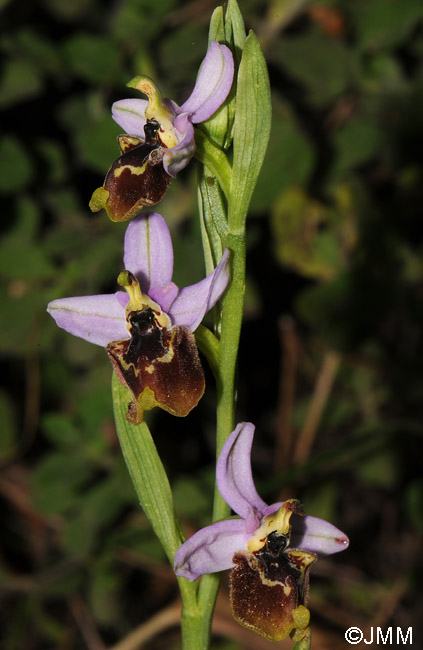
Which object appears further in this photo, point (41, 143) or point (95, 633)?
point (95, 633)

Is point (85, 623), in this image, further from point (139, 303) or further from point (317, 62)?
point (317, 62)

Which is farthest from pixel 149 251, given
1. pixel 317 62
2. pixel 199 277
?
pixel 317 62

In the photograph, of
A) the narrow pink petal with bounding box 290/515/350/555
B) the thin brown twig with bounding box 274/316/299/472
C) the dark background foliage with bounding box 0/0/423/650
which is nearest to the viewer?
the narrow pink petal with bounding box 290/515/350/555

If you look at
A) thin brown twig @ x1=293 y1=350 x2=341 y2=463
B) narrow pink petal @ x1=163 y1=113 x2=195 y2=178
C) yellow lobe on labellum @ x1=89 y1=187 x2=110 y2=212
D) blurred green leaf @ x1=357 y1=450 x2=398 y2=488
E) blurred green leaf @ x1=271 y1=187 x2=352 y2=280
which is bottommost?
blurred green leaf @ x1=357 y1=450 x2=398 y2=488

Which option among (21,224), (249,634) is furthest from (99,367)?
(249,634)

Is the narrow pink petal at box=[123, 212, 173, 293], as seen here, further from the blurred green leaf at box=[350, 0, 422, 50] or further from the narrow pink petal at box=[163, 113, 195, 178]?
the blurred green leaf at box=[350, 0, 422, 50]

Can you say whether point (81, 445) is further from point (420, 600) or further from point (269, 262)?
point (420, 600)

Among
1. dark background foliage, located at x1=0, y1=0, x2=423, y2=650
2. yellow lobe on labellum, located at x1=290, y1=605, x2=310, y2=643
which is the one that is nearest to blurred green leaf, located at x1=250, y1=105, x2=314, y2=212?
dark background foliage, located at x1=0, y1=0, x2=423, y2=650
